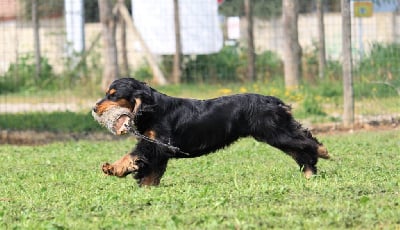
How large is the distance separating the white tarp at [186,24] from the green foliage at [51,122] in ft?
9.74

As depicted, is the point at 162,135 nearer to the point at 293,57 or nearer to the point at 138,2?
the point at 293,57

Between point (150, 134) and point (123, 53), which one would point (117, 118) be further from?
point (123, 53)

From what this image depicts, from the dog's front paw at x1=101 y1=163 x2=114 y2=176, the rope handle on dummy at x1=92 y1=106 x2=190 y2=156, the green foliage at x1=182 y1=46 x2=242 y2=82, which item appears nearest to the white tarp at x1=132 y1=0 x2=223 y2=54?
the green foliage at x1=182 y1=46 x2=242 y2=82

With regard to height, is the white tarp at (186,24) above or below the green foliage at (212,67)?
above

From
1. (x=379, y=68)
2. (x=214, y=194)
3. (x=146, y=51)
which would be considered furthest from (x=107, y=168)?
(x=146, y=51)

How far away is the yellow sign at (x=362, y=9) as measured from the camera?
63.5 ft

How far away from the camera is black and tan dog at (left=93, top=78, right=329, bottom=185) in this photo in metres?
10.1

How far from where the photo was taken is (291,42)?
20125mm

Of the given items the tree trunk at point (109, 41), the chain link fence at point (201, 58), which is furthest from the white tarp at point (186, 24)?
the tree trunk at point (109, 41)

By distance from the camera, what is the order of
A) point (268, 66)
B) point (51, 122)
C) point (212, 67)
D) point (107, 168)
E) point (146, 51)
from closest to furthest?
point (107, 168), point (51, 122), point (212, 67), point (268, 66), point (146, 51)

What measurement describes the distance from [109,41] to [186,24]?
68.1 inches

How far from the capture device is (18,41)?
19.9 metres

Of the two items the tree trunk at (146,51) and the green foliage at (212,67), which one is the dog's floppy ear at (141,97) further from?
the tree trunk at (146,51)

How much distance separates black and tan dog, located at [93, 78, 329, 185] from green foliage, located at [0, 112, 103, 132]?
294 inches
